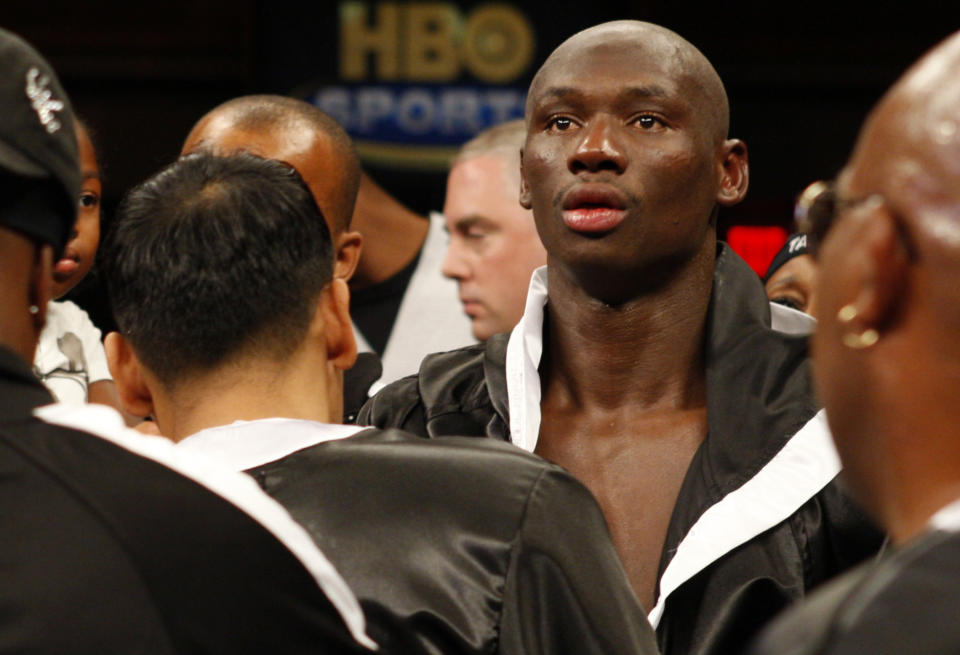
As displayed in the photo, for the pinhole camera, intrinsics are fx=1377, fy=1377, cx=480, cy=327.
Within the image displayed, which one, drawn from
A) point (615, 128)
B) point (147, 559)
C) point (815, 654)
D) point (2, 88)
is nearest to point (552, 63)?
point (615, 128)

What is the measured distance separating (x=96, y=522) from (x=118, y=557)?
3cm

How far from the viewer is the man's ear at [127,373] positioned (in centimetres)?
148

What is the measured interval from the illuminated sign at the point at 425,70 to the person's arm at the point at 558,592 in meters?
4.34

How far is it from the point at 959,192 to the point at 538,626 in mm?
668

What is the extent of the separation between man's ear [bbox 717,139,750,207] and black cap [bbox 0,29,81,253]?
131 cm

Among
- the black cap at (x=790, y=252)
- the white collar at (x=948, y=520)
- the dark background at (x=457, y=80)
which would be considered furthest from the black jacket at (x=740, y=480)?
the dark background at (x=457, y=80)

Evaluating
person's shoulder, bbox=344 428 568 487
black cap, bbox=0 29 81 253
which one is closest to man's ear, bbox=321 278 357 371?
person's shoulder, bbox=344 428 568 487

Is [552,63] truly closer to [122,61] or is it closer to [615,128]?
[615,128]

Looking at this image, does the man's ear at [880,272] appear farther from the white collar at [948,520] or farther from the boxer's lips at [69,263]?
the boxer's lips at [69,263]

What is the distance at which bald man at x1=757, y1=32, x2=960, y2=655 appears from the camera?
0.87 metres

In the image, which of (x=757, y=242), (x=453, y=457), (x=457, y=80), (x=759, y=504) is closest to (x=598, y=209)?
(x=759, y=504)

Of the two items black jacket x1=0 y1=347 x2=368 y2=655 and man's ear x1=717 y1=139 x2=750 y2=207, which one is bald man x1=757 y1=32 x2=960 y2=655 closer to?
black jacket x1=0 y1=347 x2=368 y2=655

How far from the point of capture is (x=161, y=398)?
1.44 m

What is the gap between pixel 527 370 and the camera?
2.21 metres
